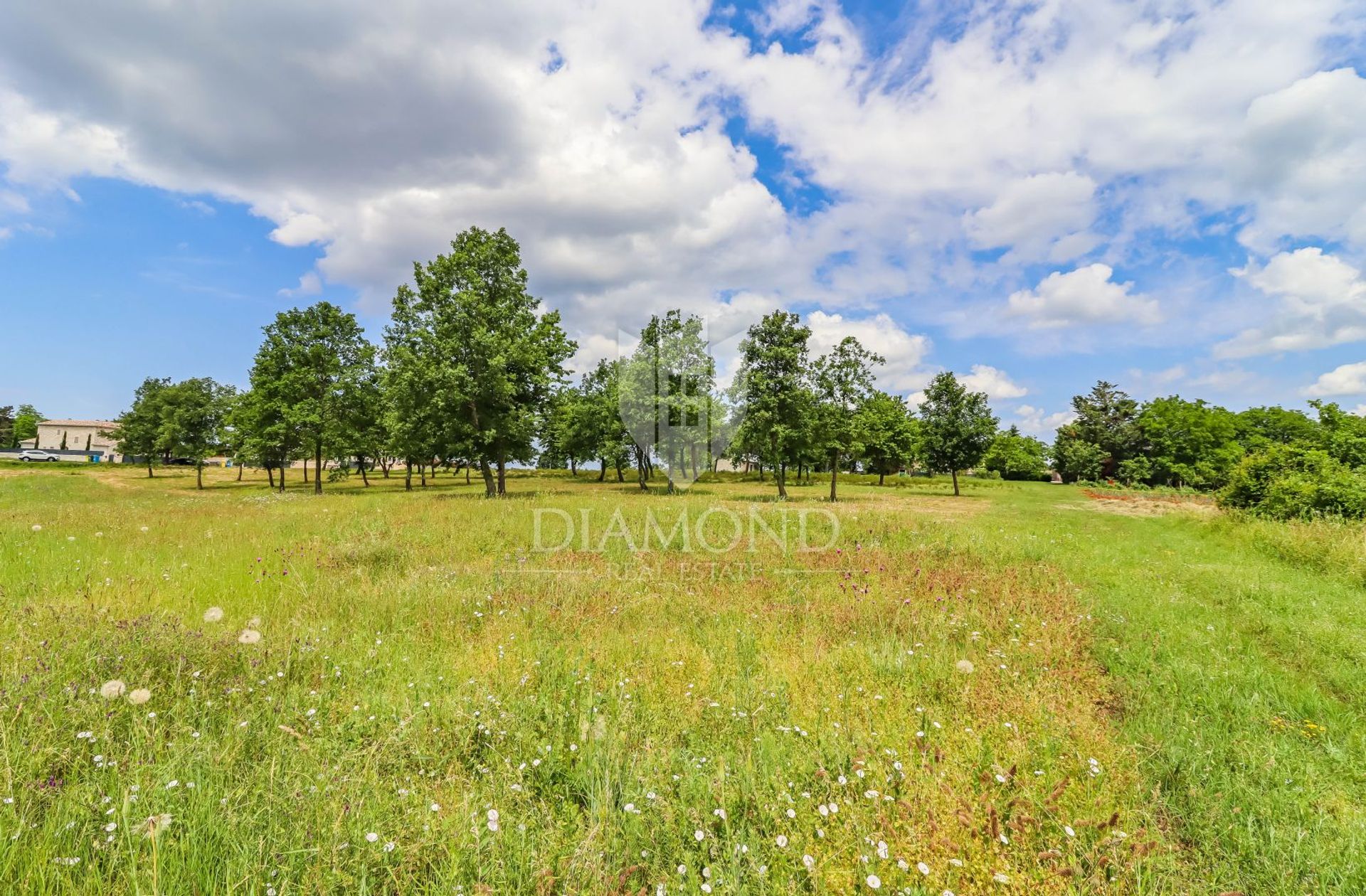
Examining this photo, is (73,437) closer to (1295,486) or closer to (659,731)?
(659,731)

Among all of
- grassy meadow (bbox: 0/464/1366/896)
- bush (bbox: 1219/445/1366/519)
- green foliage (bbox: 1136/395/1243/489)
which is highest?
green foliage (bbox: 1136/395/1243/489)

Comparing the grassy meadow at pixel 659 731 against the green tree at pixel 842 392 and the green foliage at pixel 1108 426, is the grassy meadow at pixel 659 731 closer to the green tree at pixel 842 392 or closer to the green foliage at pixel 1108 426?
the green tree at pixel 842 392

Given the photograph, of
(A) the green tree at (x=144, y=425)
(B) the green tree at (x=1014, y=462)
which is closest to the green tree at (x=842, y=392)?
(B) the green tree at (x=1014, y=462)

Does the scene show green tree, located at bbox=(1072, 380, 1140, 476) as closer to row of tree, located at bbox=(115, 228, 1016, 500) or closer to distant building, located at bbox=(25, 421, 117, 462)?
row of tree, located at bbox=(115, 228, 1016, 500)

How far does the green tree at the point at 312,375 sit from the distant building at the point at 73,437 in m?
161

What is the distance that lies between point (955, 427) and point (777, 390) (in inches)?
999

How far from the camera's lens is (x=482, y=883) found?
2.69 metres

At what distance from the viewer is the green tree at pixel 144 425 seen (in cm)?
5556

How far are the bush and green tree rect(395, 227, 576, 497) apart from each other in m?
32.5

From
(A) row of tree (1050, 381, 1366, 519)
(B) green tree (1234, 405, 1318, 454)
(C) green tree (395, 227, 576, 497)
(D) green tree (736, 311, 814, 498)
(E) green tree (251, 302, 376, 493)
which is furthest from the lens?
(B) green tree (1234, 405, 1318, 454)

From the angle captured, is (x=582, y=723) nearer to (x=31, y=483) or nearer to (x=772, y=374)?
(x=772, y=374)

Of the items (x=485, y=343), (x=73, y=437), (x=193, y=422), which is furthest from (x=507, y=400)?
(x=73, y=437)

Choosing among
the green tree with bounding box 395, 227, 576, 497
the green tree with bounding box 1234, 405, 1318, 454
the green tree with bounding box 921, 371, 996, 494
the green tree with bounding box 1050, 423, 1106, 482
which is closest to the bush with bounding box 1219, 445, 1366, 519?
the green tree with bounding box 921, 371, 996, 494

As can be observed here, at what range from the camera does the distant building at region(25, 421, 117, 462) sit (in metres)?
138
